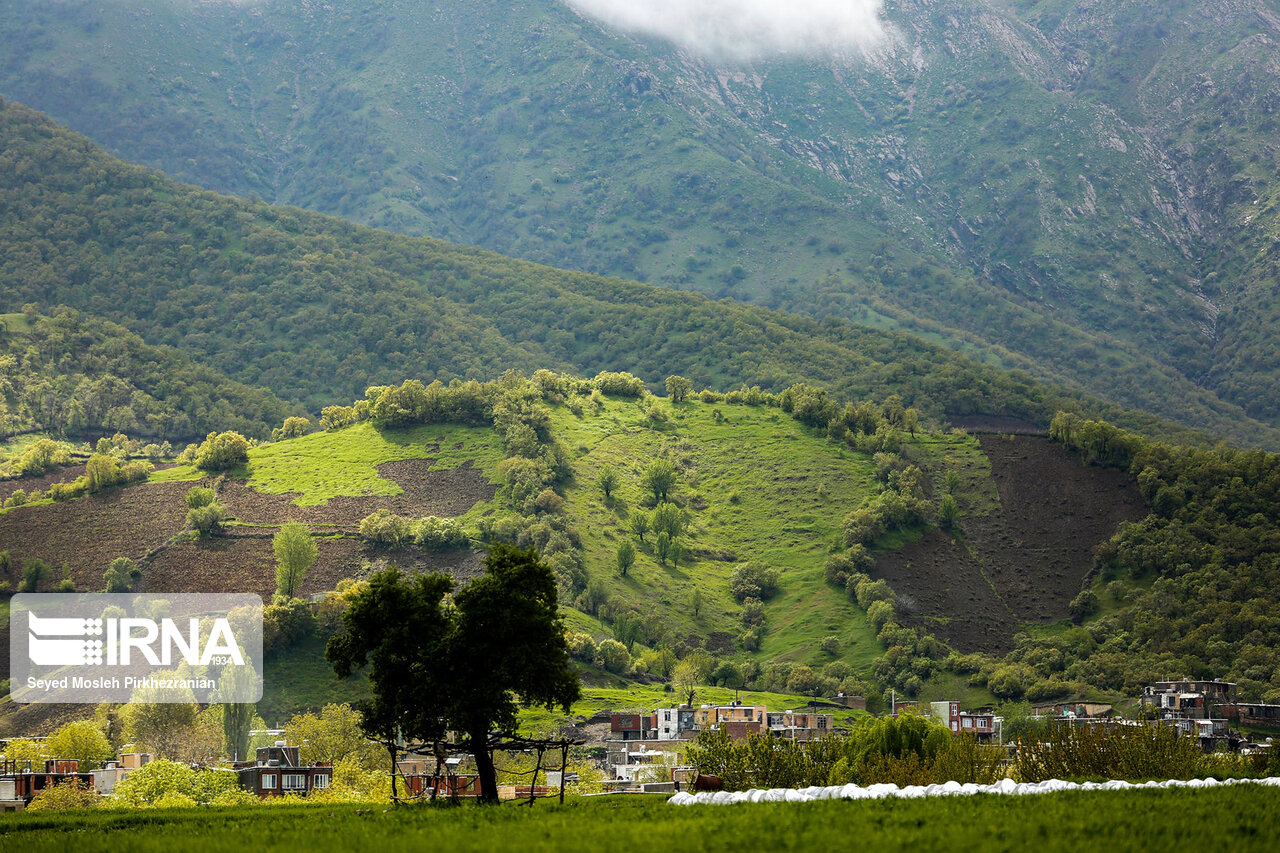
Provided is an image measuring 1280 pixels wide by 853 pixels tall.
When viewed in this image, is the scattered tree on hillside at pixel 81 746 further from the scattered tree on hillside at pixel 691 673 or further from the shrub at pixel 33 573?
the scattered tree on hillside at pixel 691 673

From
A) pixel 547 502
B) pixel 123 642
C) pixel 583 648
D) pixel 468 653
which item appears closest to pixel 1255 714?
pixel 583 648

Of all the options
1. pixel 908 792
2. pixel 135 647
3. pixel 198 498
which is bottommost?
pixel 135 647

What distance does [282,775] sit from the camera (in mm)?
98812

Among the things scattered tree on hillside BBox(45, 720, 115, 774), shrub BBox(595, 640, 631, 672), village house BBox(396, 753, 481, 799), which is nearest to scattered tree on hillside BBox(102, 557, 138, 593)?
scattered tree on hillside BBox(45, 720, 115, 774)

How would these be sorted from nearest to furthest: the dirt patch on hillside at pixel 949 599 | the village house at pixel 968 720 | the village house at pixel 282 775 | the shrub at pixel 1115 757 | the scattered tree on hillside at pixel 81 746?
the shrub at pixel 1115 757 < the village house at pixel 282 775 < the scattered tree on hillside at pixel 81 746 < the village house at pixel 968 720 < the dirt patch on hillside at pixel 949 599

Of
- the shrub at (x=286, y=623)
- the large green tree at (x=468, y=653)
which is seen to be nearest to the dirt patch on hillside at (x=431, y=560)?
the shrub at (x=286, y=623)

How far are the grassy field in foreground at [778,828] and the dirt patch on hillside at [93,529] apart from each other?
134 meters

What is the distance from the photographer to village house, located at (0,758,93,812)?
86.2 metres

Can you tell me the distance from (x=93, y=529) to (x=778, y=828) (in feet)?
537

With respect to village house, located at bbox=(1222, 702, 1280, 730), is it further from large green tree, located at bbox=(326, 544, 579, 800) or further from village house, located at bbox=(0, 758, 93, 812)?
large green tree, located at bbox=(326, 544, 579, 800)

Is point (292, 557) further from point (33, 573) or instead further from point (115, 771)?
point (115, 771)

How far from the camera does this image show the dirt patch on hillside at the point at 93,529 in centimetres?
17388

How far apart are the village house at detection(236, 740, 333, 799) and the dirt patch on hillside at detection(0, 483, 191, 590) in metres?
75.6

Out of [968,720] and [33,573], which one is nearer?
[968,720]
